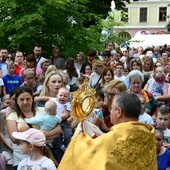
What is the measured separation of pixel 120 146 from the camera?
4539 millimetres

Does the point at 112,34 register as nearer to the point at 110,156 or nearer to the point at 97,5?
the point at 97,5

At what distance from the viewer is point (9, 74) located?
9.62 meters

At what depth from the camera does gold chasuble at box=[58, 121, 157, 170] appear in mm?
4516

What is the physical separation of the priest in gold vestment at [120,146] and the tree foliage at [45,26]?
27.6 feet

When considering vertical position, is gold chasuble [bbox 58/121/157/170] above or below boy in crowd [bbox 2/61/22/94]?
below

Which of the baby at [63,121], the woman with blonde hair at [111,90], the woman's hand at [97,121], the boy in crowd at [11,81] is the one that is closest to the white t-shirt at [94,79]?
the boy in crowd at [11,81]

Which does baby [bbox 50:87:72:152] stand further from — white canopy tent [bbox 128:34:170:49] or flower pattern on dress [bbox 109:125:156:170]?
white canopy tent [bbox 128:34:170:49]

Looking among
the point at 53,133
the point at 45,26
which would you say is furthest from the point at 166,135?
the point at 45,26

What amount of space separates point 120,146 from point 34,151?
4.73 ft

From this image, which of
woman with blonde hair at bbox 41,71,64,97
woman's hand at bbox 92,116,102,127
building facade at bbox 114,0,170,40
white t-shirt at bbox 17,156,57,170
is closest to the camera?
white t-shirt at bbox 17,156,57,170

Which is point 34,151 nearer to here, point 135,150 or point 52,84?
point 135,150

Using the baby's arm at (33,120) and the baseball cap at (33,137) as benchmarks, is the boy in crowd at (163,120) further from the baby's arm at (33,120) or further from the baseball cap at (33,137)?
the baseball cap at (33,137)

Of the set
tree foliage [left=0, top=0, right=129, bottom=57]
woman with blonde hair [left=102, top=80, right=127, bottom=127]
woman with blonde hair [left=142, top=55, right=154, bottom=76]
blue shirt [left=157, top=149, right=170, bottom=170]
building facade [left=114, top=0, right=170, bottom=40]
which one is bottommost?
blue shirt [left=157, top=149, right=170, bottom=170]

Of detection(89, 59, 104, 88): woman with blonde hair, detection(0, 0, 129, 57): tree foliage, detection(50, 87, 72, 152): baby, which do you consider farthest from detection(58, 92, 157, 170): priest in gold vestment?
detection(0, 0, 129, 57): tree foliage
